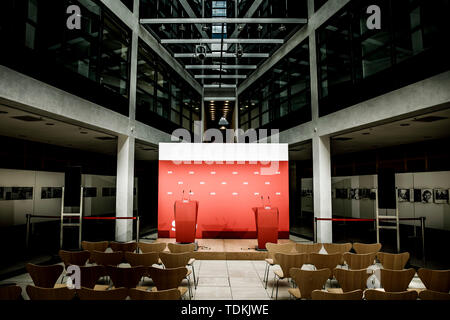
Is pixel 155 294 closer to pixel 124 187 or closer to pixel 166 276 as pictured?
pixel 166 276

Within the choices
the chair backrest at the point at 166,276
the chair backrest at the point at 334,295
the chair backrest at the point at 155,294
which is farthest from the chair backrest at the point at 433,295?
the chair backrest at the point at 166,276

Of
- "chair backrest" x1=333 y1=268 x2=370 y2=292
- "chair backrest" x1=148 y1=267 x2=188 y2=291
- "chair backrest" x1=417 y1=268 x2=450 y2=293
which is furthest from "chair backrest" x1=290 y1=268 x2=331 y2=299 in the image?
"chair backrest" x1=148 y1=267 x2=188 y2=291

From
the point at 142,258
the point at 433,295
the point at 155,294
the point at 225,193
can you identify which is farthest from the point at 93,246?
the point at 433,295

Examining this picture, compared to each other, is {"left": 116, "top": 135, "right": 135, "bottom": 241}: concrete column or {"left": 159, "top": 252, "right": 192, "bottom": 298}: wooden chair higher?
{"left": 116, "top": 135, "right": 135, "bottom": 241}: concrete column

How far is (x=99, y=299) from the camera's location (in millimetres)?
3070

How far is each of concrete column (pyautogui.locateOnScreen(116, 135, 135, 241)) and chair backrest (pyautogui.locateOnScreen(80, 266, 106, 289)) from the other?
501cm

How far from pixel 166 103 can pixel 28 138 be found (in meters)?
5.52

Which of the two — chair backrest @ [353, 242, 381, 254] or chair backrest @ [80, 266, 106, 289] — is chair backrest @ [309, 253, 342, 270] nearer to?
chair backrest @ [353, 242, 381, 254]

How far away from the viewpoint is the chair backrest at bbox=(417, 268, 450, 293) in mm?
3686

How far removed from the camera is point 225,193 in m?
9.93

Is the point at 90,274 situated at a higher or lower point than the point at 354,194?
lower

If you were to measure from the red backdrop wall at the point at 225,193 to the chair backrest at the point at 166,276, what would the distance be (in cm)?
570

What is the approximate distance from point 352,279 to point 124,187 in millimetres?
7286
